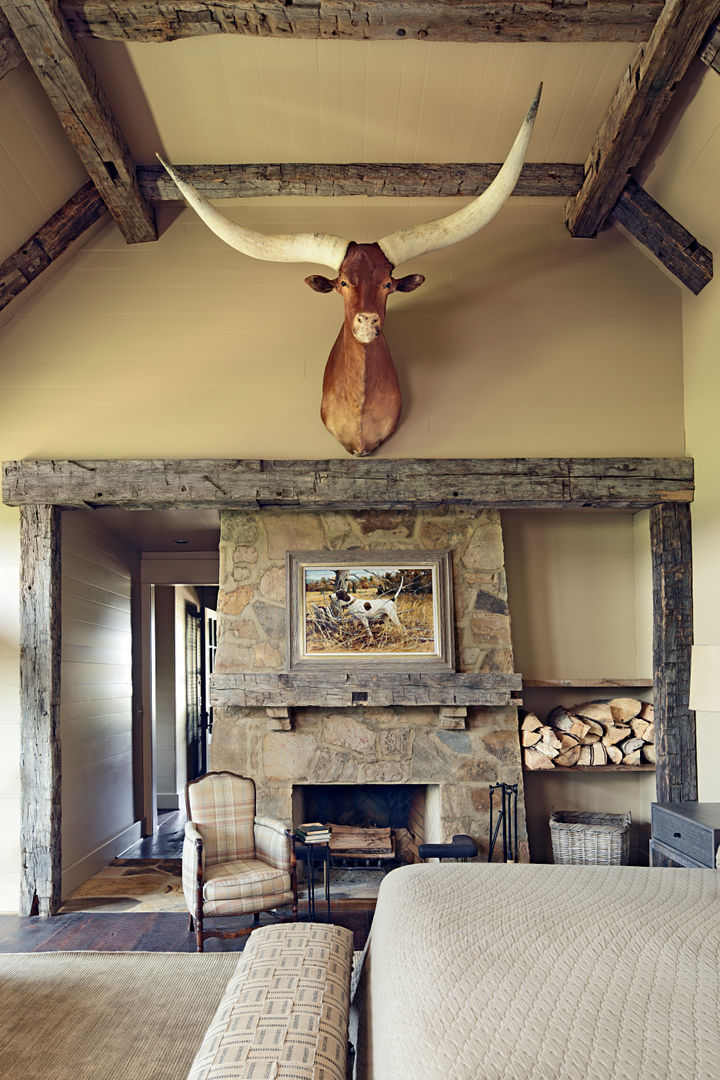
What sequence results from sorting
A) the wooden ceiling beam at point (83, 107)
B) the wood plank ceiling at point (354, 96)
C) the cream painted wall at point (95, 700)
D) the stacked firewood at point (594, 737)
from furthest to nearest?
the cream painted wall at point (95, 700) < the stacked firewood at point (594, 737) < the wood plank ceiling at point (354, 96) < the wooden ceiling beam at point (83, 107)

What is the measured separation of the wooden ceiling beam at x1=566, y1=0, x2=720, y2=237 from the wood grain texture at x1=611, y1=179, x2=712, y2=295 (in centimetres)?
10

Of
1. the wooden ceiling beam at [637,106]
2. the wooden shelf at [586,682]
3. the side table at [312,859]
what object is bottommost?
the side table at [312,859]

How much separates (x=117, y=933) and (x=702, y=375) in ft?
13.9

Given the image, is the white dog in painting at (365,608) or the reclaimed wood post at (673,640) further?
the white dog in painting at (365,608)

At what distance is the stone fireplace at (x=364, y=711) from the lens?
500cm

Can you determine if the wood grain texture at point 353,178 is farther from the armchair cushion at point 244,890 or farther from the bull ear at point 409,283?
the armchair cushion at point 244,890

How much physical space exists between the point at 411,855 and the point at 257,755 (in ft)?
4.09

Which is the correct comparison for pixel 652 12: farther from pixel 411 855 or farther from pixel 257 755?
pixel 411 855

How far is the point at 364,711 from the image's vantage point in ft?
16.6

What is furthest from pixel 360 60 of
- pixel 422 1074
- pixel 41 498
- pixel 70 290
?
pixel 422 1074

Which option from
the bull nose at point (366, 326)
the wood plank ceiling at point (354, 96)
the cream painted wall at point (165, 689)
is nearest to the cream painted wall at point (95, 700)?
the cream painted wall at point (165, 689)

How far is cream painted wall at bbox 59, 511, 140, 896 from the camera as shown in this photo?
5.23 metres

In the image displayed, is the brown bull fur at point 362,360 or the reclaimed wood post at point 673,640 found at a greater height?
the brown bull fur at point 362,360

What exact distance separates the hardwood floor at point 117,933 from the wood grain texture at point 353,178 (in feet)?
12.8
